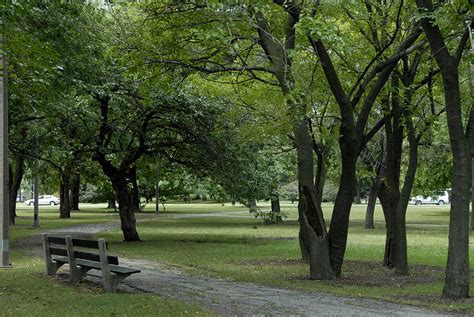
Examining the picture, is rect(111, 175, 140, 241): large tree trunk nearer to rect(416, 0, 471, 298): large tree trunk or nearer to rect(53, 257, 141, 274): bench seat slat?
rect(53, 257, 141, 274): bench seat slat

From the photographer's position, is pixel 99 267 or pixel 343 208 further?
pixel 343 208

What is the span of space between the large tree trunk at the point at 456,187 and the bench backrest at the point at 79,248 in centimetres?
574

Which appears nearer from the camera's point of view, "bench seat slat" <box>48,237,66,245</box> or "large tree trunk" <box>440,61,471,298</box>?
"large tree trunk" <box>440,61,471,298</box>

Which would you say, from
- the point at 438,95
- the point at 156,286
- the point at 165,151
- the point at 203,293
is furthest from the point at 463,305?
the point at 165,151

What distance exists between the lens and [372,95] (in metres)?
13.4

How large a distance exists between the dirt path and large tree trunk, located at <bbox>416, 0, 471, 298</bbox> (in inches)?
54.7

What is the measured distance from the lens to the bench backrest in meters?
11.0

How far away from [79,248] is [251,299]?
13.7 feet

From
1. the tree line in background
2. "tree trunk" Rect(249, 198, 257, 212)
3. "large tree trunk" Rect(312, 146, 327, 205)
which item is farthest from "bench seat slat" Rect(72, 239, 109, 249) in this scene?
"tree trunk" Rect(249, 198, 257, 212)

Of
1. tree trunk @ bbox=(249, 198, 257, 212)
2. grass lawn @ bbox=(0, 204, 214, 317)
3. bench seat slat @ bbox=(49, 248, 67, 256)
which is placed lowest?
grass lawn @ bbox=(0, 204, 214, 317)

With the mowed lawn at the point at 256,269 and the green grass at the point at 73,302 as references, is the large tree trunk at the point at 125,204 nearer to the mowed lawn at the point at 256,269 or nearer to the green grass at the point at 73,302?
the mowed lawn at the point at 256,269

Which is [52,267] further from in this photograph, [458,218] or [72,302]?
[458,218]

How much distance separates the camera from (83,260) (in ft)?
38.3

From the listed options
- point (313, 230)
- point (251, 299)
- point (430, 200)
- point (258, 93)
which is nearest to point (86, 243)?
point (251, 299)
